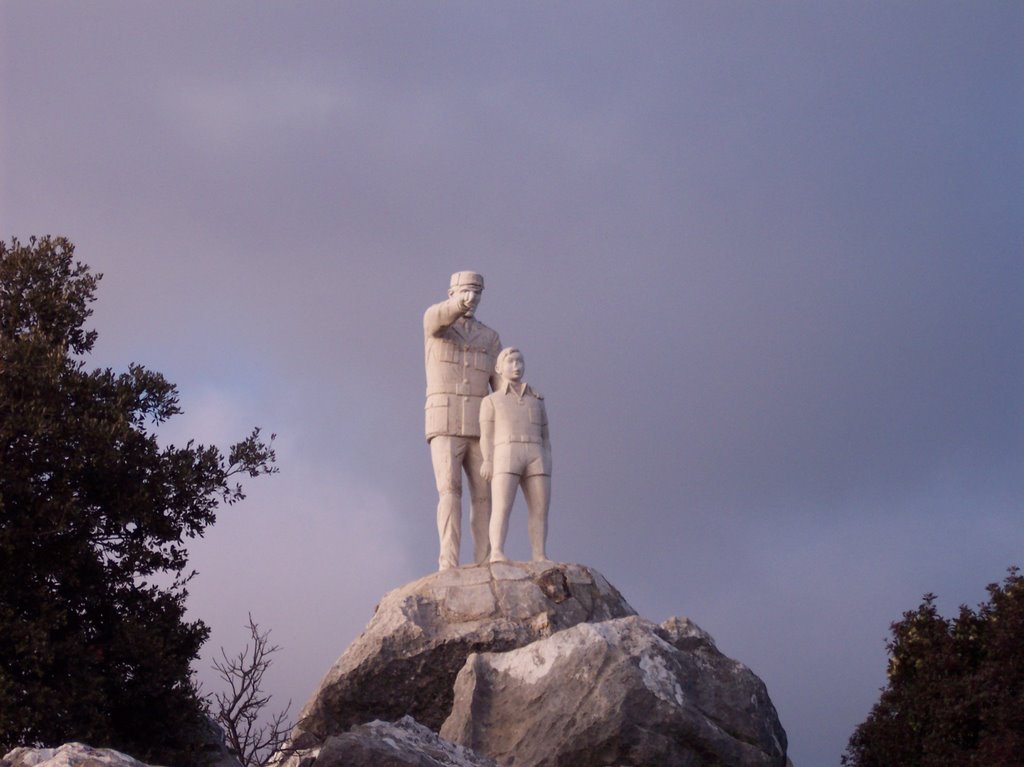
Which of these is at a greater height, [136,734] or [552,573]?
[552,573]

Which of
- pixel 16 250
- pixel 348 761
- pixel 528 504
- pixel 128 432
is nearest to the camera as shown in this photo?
pixel 348 761

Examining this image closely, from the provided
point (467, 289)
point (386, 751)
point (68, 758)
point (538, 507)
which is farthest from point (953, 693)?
point (68, 758)

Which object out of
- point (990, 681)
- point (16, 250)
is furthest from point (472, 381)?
point (990, 681)

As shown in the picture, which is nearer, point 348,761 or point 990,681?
point 348,761

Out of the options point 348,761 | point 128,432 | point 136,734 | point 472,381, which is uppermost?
point 472,381

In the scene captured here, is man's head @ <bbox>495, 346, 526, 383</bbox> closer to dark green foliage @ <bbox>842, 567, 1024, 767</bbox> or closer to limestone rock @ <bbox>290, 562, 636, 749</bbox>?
limestone rock @ <bbox>290, 562, 636, 749</bbox>

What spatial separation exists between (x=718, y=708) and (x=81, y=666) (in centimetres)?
556

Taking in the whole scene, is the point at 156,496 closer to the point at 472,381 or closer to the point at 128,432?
the point at 128,432

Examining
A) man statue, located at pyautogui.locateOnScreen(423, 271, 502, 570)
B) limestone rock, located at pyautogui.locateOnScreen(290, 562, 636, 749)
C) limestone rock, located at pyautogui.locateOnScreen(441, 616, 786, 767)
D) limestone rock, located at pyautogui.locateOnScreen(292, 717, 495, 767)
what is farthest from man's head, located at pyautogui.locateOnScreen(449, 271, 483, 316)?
limestone rock, located at pyautogui.locateOnScreen(292, 717, 495, 767)

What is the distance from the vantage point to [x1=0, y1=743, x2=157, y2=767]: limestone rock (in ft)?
26.6

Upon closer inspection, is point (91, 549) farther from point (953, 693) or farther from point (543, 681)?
point (953, 693)

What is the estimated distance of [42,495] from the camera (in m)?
14.5

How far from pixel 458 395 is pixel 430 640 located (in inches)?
124

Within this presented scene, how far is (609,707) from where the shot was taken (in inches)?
535
